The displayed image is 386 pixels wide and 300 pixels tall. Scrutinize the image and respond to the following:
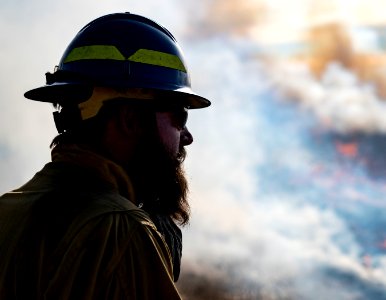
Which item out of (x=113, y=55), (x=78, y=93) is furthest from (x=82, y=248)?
(x=113, y=55)

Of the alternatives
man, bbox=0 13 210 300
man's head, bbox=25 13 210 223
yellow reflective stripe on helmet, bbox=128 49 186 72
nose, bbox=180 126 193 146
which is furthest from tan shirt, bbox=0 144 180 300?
yellow reflective stripe on helmet, bbox=128 49 186 72

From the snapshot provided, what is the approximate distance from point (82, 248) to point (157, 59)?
4.51ft

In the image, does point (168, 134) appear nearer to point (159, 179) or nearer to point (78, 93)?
point (159, 179)

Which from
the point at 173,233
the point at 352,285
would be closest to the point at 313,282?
the point at 352,285

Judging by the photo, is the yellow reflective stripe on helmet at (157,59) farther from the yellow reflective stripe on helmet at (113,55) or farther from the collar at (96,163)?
the collar at (96,163)

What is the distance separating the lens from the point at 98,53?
3254 millimetres

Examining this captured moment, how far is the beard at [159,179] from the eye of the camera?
3.02 meters

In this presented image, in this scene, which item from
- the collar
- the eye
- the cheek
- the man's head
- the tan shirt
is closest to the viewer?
the tan shirt

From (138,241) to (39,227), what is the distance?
44 cm

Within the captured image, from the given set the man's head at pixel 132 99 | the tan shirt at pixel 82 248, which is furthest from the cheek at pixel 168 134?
the tan shirt at pixel 82 248

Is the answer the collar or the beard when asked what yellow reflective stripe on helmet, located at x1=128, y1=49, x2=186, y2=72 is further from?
the collar

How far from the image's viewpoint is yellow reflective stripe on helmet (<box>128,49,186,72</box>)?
10.8 feet

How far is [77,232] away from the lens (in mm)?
2318

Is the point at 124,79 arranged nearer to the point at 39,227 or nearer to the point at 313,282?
the point at 39,227
